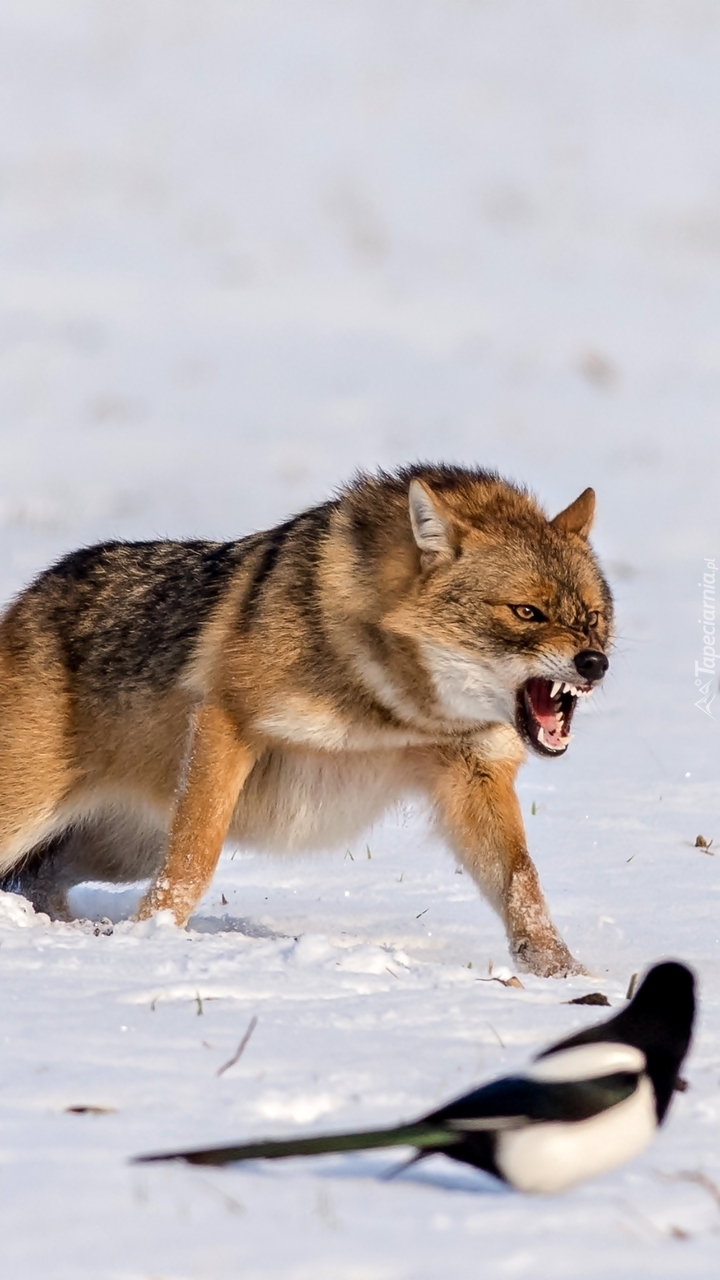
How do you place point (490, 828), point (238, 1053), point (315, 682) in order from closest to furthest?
point (238, 1053), point (315, 682), point (490, 828)

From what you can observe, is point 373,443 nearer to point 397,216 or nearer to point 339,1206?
point 397,216

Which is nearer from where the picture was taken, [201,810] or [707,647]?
[201,810]

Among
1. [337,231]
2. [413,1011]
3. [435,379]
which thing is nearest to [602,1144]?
[413,1011]

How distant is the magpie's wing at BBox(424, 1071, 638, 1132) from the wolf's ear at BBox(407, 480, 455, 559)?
10.2ft

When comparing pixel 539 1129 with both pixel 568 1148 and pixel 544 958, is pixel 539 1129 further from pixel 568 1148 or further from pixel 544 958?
pixel 544 958

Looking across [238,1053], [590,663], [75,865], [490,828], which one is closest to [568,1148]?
[238,1053]

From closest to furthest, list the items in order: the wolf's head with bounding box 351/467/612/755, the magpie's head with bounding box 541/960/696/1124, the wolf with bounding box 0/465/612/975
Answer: the magpie's head with bounding box 541/960/696/1124 < the wolf's head with bounding box 351/467/612/755 < the wolf with bounding box 0/465/612/975

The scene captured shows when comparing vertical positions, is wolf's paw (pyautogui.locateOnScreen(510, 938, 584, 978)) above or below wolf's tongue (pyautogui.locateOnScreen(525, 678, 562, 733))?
below

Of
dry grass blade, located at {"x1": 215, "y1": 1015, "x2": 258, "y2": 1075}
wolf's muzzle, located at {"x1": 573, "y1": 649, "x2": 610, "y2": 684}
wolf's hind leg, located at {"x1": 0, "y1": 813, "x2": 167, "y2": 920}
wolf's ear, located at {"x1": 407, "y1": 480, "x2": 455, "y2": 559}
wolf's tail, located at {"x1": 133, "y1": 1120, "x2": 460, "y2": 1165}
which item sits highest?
wolf's ear, located at {"x1": 407, "y1": 480, "x2": 455, "y2": 559}

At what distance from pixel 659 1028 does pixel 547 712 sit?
8.37ft

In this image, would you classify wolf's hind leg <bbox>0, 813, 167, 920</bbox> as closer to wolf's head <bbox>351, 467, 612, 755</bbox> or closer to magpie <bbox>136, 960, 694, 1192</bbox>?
wolf's head <bbox>351, 467, 612, 755</bbox>

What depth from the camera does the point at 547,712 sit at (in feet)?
18.7

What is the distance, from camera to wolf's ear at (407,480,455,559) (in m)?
5.80

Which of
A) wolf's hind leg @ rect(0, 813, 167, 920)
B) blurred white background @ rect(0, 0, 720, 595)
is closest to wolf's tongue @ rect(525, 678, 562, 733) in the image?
wolf's hind leg @ rect(0, 813, 167, 920)
